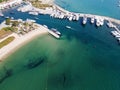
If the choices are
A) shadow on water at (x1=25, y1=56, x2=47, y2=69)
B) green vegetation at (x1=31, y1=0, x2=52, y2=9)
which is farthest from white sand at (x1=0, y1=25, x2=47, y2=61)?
green vegetation at (x1=31, y1=0, x2=52, y2=9)

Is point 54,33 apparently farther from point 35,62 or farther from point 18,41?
point 35,62

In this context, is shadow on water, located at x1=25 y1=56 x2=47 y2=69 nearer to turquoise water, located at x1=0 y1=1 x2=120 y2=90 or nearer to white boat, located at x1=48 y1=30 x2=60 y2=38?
turquoise water, located at x1=0 y1=1 x2=120 y2=90

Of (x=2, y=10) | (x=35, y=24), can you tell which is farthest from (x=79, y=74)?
(x=2, y=10)

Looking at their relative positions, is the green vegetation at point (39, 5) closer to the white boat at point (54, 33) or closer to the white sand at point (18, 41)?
Result: the white sand at point (18, 41)

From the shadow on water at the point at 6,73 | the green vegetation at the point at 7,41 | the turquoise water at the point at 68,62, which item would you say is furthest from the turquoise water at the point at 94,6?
the shadow on water at the point at 6,73

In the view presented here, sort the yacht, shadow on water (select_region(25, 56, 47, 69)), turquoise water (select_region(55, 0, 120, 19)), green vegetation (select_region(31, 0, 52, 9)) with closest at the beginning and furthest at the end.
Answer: shadow on water (select_region(25, 56, 47, 69)), the yacht, turquoise water (select_region(55, 0, 120, 19)), green vegetation (select_region(31, 0, 52, 9))

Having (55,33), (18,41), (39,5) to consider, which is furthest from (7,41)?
(39,5)

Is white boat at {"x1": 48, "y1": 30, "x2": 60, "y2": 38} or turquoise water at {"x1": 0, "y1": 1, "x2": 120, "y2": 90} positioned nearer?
turquoise water at {"x1": 0, "y1": 1, "x2": 120, "y2": 90}
